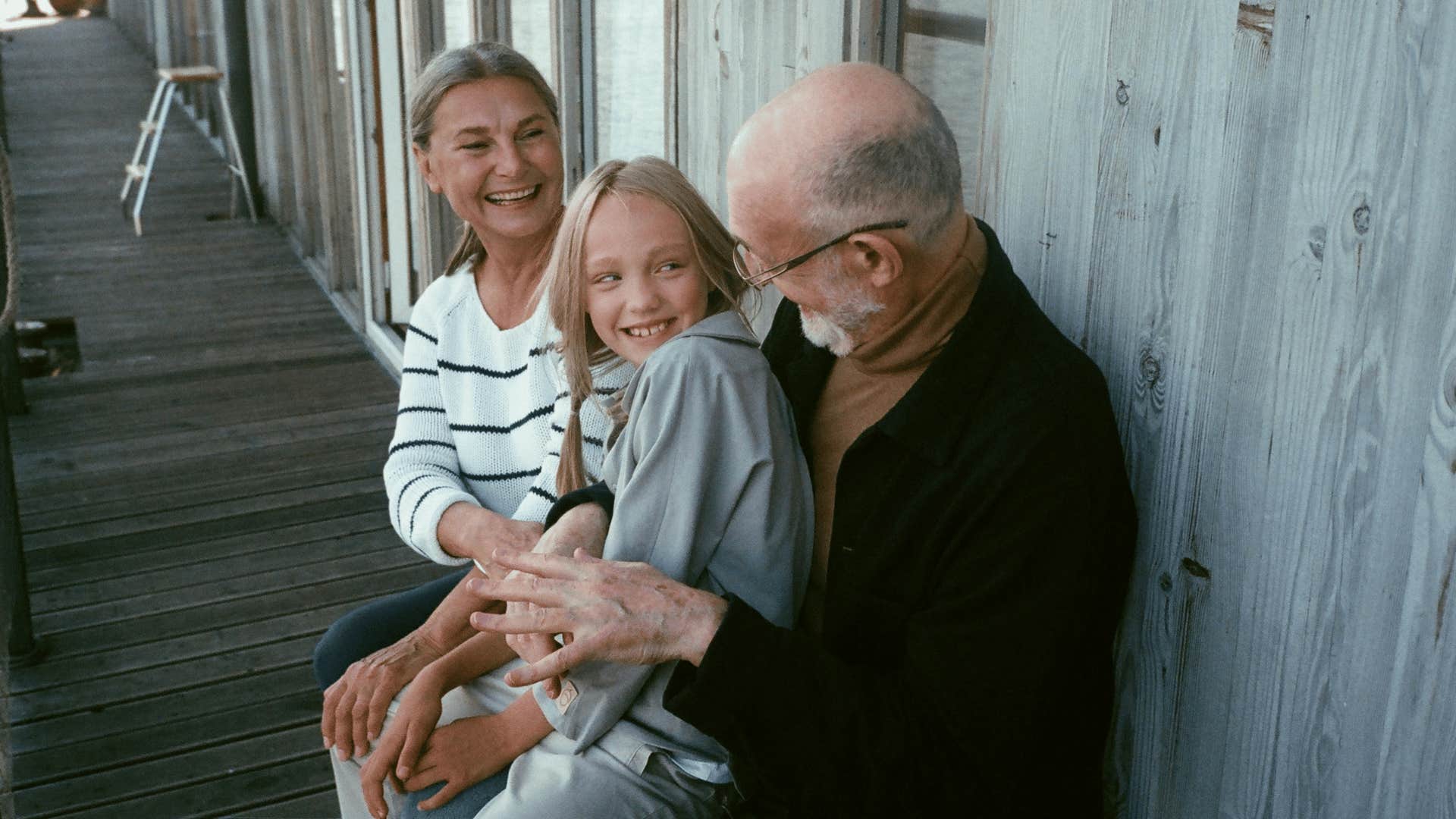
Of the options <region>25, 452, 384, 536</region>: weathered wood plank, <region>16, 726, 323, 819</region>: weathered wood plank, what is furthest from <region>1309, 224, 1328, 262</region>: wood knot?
<region>25, 452, 384, 536</region>: weathered wood plank

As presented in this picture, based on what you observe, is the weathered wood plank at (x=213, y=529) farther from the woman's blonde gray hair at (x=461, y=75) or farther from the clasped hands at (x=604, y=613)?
the clasped hands at (x=604, y=613)

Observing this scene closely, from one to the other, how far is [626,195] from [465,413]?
0.59 m

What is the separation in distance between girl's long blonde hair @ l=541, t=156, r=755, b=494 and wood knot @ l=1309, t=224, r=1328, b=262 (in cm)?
68

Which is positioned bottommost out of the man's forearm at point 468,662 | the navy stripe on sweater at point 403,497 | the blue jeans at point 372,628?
the blue jeans at point 372,628

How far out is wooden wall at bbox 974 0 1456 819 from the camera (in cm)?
105

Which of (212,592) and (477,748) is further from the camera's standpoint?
(212,592)

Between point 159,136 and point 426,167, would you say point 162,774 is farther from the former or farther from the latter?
point 159,136

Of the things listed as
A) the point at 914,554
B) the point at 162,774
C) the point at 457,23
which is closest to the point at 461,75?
the point at 914,554

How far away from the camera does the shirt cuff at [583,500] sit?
161 cm

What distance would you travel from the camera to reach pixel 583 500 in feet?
5.34

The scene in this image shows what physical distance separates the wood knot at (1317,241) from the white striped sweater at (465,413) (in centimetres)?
111

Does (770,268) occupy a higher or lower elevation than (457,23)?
lower

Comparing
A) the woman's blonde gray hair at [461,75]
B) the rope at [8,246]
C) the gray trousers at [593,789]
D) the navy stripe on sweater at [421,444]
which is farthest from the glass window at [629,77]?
the gray trousers at [593,789]

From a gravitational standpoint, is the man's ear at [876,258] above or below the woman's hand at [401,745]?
above
